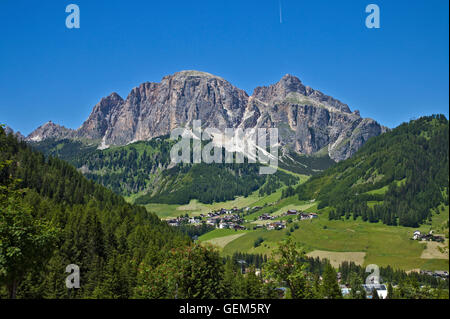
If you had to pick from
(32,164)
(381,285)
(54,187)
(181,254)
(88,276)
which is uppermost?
(32,164)

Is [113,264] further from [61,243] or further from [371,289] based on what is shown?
[371,289]

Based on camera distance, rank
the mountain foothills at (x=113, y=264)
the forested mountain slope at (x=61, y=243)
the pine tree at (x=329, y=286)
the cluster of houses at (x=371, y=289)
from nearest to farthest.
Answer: the forested mountain slope at (x=61, y=243) < the mountain foothills at (x=113, y=264) < the pine tree at (x=329, y=286) < the cluster of houses at (x=371, y=289)

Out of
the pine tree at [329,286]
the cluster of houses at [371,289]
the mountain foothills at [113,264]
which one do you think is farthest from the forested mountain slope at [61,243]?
the cluster of houses at [371,289]

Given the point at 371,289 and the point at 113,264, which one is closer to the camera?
the point at 113,264

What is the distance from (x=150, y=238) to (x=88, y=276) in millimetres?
37796

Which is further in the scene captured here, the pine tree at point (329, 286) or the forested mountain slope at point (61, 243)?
the pine tree at point (329, 286)

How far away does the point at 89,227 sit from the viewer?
108 metres

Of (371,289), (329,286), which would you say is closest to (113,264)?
(329,286)

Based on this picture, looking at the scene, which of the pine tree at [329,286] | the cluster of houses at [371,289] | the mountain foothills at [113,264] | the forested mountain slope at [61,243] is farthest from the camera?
the cluster of houses at [371,289]

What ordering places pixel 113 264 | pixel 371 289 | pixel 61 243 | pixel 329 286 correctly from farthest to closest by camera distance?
1. pixel 371 289
2. pixel 329 286
3. pixel 61 243
4. pixel 113 264

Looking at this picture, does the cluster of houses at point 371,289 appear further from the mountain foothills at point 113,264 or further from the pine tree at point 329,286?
the pine tree at point 329,286
